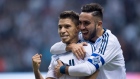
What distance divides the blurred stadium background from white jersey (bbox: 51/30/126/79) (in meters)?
6.66

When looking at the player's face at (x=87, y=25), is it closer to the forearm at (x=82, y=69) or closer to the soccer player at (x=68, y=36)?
the soccer player at (x=68, y=36)

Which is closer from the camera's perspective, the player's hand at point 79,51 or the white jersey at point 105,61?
the white jersey at point 105,61

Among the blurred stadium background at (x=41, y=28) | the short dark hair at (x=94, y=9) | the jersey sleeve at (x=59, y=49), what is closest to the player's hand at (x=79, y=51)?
the jersey sleeve at (x=59, y=49)

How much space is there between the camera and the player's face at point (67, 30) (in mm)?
5117

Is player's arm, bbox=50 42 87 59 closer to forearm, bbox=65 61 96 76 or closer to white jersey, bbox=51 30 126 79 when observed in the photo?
white jersey, bbox=51 30 126 79

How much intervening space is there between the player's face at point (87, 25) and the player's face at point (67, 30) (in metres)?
0.07

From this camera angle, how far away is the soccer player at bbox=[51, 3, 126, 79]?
493cm

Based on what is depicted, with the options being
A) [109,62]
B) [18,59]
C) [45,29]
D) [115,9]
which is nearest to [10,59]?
[18,59]

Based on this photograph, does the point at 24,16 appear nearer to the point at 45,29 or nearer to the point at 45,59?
the point at 45,29

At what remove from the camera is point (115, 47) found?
518cm

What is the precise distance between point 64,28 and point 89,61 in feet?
1.38

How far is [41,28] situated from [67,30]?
845 cm

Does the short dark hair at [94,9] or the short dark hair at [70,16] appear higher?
the short dark hair at [94,9]

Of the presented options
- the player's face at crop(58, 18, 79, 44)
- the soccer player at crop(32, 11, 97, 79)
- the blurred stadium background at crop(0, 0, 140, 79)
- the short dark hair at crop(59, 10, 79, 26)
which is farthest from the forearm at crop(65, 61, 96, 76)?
the blurred stadium background at crop(0, 0, 140, 79)
